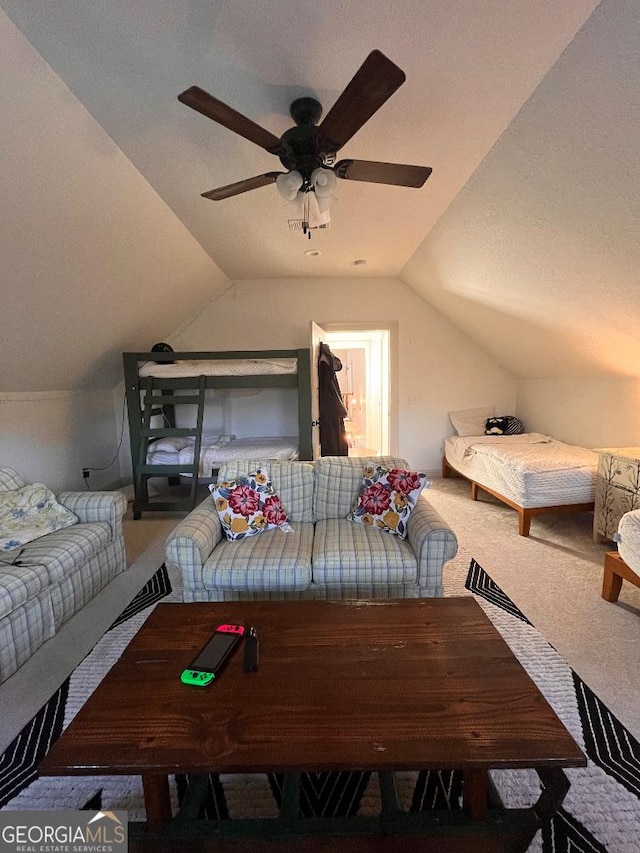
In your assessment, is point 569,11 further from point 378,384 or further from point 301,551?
point 378,384

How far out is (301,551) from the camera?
76.3 inches

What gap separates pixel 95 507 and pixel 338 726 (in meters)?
2.15

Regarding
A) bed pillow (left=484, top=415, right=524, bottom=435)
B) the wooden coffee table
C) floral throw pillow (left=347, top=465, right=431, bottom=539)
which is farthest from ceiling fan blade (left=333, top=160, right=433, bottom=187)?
bed pillow (left=484, top=415, right=524, bottom=435)

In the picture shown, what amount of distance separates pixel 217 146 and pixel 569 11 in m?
1.55

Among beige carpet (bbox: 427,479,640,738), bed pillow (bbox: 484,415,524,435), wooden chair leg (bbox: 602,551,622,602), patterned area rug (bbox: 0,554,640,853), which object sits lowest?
patterned area rug (bbox: 0,554,640,853)

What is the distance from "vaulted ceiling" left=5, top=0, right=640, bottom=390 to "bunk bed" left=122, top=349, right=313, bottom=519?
1.14 meters

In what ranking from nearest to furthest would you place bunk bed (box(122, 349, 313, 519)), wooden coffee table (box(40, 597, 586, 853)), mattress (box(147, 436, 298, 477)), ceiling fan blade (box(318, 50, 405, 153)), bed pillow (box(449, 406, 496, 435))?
wooden coffee table (box(40, 597, 586, 853))
ceiling fan blade (box(318, 50, 405, 153))
bunk bed (box(122, 349, 313, 519))
mattress (box(147, 436, 298, 477))
bed pillow (box(449, 406, 496, 435))

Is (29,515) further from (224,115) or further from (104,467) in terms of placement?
(224,115)

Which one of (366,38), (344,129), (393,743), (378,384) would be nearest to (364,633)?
(393,743)

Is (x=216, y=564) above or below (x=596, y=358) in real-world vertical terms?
below

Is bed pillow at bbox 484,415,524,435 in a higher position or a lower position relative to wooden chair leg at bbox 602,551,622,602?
higher

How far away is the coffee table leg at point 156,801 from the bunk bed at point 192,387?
266 centimetres

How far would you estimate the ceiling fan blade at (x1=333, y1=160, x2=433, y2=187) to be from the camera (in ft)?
5.24

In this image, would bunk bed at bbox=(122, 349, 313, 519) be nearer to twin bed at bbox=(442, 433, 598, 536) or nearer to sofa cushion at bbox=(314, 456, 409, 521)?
sofa cushion at bbox=(314, 456, 409, 521)
